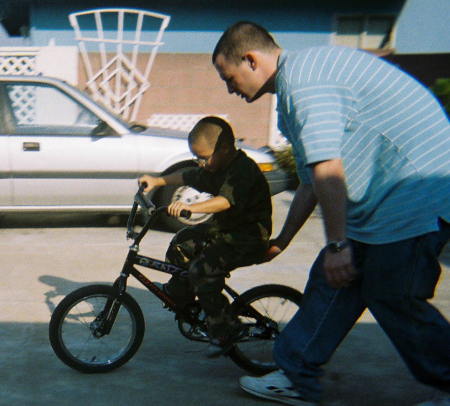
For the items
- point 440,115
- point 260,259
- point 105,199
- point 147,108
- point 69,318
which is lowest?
point 147,108

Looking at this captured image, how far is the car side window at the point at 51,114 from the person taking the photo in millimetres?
6695

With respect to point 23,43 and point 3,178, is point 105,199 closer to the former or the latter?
point 3,178

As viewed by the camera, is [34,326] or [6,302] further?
[6,302]

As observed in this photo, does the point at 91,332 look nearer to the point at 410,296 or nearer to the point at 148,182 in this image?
the point at 148,182

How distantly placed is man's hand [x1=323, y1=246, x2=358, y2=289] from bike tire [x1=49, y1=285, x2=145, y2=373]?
1277 mm

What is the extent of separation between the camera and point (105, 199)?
22.2ft

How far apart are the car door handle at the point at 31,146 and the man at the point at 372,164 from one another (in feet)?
13.8

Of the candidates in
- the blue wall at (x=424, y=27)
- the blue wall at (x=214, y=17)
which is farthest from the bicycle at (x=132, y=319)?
the blue wall at (x=424, y=27)

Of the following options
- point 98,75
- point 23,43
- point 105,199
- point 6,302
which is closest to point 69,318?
point 6,302

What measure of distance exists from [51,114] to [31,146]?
1.40 ft

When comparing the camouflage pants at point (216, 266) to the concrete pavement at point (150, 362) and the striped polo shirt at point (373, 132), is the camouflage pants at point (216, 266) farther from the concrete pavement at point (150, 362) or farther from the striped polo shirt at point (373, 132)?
the striped polo shirt at point (373, 132)

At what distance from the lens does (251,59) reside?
264 centimetres

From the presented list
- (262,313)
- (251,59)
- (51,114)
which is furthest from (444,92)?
(251,59)

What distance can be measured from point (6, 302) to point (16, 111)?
2.63 metres
